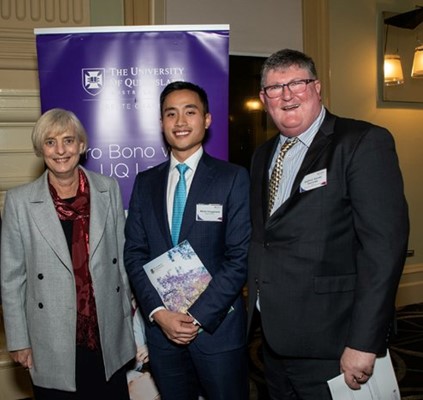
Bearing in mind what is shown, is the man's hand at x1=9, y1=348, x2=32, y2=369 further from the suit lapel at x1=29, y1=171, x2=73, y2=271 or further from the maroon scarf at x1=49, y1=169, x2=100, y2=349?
the suit lapel at x1=29, y1=171, x2=73, y2=271

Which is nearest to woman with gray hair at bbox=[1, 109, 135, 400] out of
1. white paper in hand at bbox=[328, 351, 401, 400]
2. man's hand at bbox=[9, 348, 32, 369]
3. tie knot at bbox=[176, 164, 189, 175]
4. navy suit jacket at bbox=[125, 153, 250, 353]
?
man's hand at bbox=[9, 348, 32, 369]

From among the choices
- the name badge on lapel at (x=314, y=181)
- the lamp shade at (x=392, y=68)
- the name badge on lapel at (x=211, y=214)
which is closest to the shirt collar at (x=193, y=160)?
the name badge on lapel at (x=211, y=214)

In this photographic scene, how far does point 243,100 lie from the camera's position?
4.67m

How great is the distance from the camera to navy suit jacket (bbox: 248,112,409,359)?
1.58 metres

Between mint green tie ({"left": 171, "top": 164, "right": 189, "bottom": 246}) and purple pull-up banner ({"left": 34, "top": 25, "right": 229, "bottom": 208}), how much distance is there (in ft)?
2.51

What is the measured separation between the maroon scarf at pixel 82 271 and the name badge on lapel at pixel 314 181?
3.10 feet

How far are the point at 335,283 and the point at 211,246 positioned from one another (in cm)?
55

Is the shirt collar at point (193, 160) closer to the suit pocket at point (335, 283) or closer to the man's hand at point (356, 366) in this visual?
the suit pocket at point (335, 283)

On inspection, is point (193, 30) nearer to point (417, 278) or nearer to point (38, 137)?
point (38, 137)

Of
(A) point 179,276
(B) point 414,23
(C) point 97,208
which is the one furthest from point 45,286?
(B) point 414,23

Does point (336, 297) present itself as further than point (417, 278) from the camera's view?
No

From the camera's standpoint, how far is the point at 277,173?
1.91 metres

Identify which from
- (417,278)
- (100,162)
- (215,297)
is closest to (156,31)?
(100,162)

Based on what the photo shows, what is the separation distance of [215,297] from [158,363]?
40 cm
